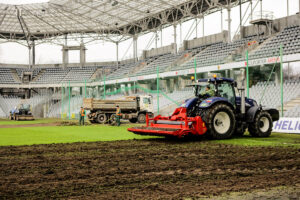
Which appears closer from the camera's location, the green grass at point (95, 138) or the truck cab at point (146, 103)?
the green grass at point (95, 138)

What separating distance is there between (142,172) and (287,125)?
1096 centimetres

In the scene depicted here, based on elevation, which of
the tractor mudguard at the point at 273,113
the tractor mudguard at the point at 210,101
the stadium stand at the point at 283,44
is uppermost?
the stadium stand at the point at 283,44

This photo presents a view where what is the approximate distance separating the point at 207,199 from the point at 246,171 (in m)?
2.11

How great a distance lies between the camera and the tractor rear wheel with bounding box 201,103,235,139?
12.0 m

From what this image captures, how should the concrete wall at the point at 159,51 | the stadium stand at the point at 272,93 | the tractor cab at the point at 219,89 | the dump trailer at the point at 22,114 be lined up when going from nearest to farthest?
1. the tractor cab at the point at 219,89
2. the stadium stand at the point at 272,93
3. the dump trailer at the point at 22,114
4. the concrete wall at the point at 159,51

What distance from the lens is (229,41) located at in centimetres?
3662

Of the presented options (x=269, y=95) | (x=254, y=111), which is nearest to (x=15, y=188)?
(x=254, y=111)

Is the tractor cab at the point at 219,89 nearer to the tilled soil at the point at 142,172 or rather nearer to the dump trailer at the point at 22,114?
the tilled soil at the point at 142,172

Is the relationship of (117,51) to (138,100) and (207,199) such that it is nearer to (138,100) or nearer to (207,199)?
(138,100)

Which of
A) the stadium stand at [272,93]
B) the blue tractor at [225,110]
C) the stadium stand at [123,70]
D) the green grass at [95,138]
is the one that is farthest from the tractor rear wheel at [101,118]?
the stadium stand at [123,70]

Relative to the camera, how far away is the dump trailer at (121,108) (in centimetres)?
2770

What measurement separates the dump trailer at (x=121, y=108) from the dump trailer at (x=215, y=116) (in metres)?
15.1

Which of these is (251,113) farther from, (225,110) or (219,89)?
(219,89)

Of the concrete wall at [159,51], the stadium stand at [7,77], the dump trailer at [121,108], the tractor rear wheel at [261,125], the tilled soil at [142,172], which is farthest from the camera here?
the stadium stand at [7,77]
